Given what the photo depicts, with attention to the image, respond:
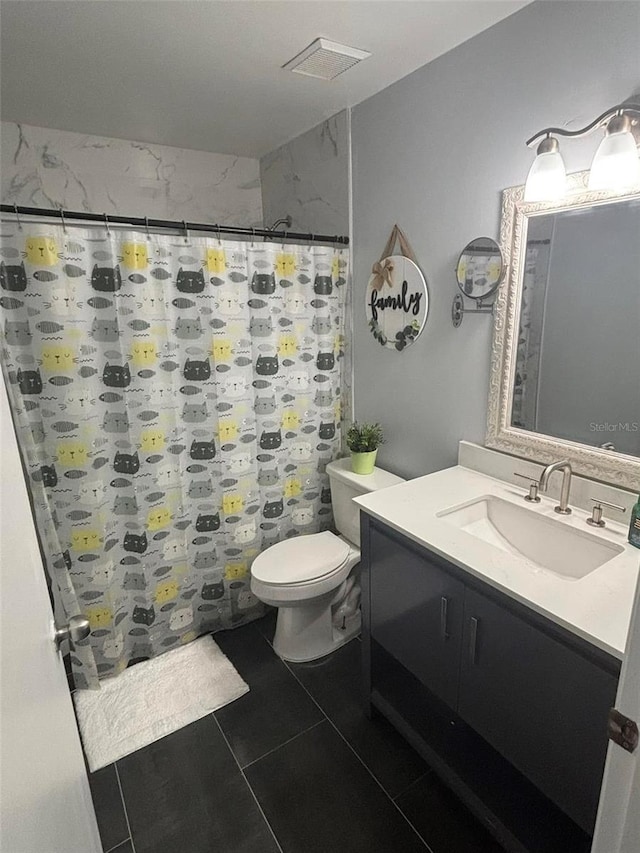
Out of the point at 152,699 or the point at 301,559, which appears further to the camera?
the point at 301,559

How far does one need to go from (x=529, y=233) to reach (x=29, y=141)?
2.31 metres

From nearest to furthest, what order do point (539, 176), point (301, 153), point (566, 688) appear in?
1. point (566, 688)
2. point (539, 176)
3. point (301, 153)

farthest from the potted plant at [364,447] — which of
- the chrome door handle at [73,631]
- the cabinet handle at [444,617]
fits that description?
the chrome door handle at [73,631]

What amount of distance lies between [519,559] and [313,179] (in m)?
2.08

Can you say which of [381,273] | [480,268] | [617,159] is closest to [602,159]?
[617,159]

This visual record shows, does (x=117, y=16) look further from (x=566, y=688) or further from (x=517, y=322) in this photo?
(x=566, y=688)

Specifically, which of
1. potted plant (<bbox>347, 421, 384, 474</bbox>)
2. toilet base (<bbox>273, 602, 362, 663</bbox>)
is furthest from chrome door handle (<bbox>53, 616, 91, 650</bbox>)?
potted plant (<bbox>347, 421, 384, 474</bbox>)

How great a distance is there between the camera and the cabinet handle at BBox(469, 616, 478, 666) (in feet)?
4.06

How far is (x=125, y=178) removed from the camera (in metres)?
2.48

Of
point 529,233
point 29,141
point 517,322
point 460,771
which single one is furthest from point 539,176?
point 29,141

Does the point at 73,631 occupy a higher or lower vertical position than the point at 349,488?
higher

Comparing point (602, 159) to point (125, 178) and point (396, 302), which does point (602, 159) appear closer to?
point (396, 302)

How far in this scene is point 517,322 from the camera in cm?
160

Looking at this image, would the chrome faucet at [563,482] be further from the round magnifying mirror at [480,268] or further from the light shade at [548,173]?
the light shade at [548,173]
